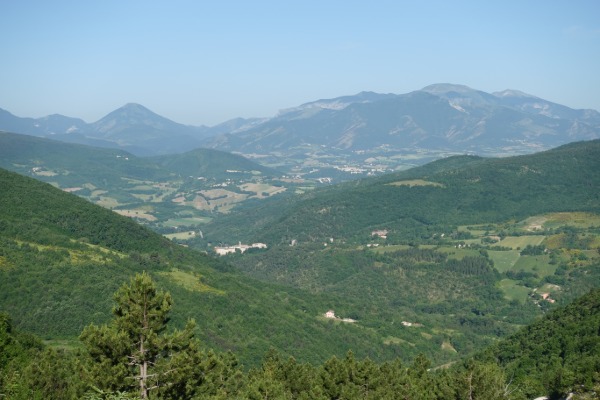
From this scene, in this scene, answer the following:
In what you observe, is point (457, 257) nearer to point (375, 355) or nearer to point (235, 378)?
point (375, 355)

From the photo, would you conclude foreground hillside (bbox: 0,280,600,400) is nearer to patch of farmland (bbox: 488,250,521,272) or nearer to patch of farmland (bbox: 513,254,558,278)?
patch of farmland (bbox: 513,254,558,278)

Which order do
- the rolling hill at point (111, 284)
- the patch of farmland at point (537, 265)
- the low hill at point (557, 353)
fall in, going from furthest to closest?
the patch of farmland at point (537, 265), the rolling hill at point (111, 284), the low hill at point (557, 353)

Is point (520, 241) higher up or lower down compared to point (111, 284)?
lower down

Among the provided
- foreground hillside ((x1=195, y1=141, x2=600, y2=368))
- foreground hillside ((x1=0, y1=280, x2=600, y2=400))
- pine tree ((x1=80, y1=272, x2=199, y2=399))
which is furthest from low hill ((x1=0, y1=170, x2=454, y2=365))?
pine tree ((x1=80, y1=272, x2=199, y2=399))

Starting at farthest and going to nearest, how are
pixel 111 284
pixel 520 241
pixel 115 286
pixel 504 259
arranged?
1. pixel 520 241
2. pixel 504 259
3. pixel 111 284
4. pixel 115 286

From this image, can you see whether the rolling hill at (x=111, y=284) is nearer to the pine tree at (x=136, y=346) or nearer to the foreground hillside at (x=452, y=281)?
the foreground hillside at (x=452, y=281)

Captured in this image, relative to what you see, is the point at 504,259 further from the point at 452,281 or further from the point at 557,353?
the point at 557,353

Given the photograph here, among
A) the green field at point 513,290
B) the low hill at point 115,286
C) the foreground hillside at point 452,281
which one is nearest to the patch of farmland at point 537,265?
the foreground hillside at point 452,281

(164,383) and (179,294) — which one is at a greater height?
(164,383)

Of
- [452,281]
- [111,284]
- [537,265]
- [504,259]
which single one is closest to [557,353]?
[111,284]

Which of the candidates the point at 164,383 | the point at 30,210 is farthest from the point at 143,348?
the point at 30,210

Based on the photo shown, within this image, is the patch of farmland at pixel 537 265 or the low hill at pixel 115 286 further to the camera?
the patch of farmland at pixel 537 265
